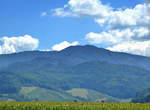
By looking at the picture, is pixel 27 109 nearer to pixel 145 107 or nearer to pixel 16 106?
pixel 16 106

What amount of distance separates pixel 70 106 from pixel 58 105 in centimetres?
222

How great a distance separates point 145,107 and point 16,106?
75.3 ft

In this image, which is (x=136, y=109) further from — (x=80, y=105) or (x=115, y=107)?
(x=80, y=105)

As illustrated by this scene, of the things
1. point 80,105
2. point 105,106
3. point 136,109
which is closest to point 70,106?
point 80,105

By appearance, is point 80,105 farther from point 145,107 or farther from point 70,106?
point 145,107

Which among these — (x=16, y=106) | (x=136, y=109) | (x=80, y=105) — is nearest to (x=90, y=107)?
(x=80, y=105)

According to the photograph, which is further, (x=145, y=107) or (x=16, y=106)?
(x=16, y=106)

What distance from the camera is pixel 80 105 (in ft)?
231

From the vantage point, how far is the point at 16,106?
71688mm

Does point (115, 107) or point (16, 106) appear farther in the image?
point (16, 106)

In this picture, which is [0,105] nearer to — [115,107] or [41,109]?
[41,109]

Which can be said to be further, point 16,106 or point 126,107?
point 16,106

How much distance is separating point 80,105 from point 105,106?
4.94 metres

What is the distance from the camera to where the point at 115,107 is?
219ft
